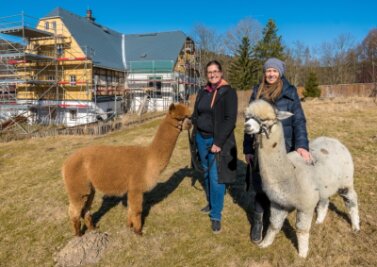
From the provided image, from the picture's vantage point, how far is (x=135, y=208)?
4.05 metres

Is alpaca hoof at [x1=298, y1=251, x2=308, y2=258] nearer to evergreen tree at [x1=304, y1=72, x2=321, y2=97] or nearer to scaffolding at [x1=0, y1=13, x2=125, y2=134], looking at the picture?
scaffolding at [x1=0, y1=13, x2=125, y2=134]

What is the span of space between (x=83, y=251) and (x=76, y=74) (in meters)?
24.8

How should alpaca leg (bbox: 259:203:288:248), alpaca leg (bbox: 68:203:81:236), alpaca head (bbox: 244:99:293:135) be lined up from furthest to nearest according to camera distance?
alpaca leg (bbox: 68:203:81:236)
alpaca leg (bbox: 259:203:288:248)
alpaca head (bbox: 244:99:293:135)

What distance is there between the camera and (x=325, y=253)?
360 centimetres

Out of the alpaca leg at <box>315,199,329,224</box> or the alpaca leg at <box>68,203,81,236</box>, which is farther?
the alpaca leg at <box>315,199,329,224</box>

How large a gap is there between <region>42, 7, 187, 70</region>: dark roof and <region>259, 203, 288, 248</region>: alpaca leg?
82.6 ft

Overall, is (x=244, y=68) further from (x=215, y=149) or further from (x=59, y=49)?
(x=215, y=149)

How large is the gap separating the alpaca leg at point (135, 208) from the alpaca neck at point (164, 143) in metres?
0.48

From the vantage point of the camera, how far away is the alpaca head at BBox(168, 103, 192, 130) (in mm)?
3832

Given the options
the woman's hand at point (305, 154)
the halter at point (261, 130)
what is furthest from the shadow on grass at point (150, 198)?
the woman's hand at point (305, 154)

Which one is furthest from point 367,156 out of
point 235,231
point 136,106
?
point 136,106

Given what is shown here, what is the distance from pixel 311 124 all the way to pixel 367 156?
5.34 meters

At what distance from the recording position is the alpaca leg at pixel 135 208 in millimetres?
4000

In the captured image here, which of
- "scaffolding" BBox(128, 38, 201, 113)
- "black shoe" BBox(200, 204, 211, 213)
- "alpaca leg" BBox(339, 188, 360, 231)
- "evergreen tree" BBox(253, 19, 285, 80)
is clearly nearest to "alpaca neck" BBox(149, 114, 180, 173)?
"black shoe" BBox(200, 204, 211, 213)
